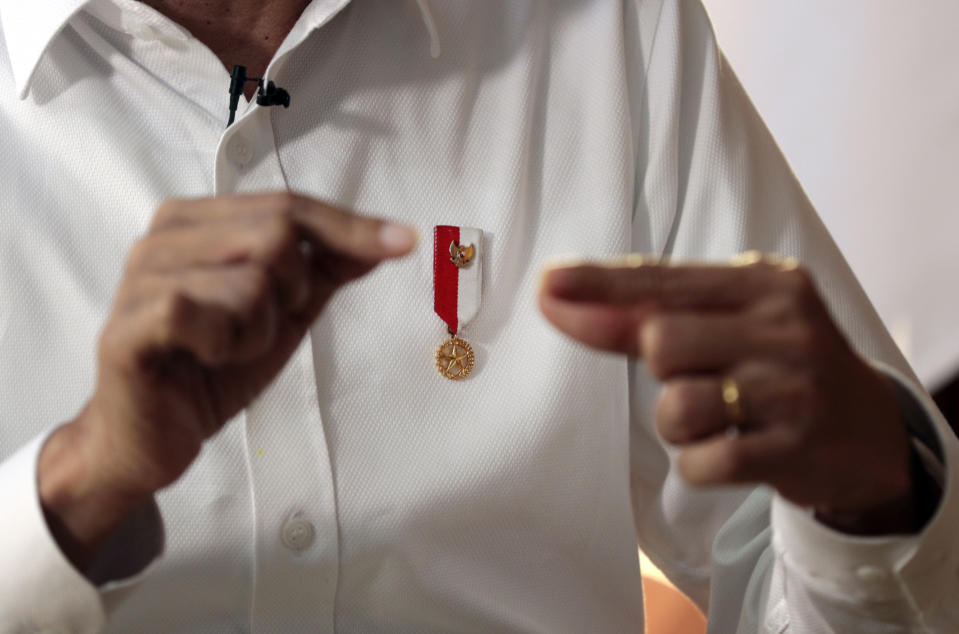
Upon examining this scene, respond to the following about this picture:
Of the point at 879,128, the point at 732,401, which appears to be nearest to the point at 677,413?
the point at 732,401

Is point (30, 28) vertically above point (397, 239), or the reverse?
point (30, 28)

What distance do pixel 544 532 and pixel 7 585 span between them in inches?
16.4

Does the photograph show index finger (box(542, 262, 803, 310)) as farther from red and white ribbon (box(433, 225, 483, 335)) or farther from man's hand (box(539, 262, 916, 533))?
red and white ribbon (box(433, 225, 483, 335))

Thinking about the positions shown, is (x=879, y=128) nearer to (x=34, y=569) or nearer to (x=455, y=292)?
(x=455, y=292)

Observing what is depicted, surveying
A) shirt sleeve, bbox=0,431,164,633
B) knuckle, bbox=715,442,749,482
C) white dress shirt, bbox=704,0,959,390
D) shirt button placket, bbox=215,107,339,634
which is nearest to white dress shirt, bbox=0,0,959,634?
shirt button placket, bbox=215,107,339,634

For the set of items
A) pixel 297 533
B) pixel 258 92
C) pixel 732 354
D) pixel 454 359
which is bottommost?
pixel 297 533

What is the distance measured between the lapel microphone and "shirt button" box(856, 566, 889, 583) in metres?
0.54

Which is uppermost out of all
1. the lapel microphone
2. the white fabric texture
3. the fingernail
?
the lapel microphone

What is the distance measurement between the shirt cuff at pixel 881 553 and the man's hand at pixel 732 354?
88mm

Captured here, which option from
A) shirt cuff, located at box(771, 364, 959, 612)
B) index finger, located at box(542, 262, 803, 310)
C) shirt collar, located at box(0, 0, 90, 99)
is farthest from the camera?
shirt collar, located at box(0, 0, 90, 99)

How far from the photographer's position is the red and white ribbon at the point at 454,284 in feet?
2.66

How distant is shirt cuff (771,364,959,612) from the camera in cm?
57

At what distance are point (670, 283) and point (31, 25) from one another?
0.57m

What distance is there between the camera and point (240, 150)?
2.54 ft
